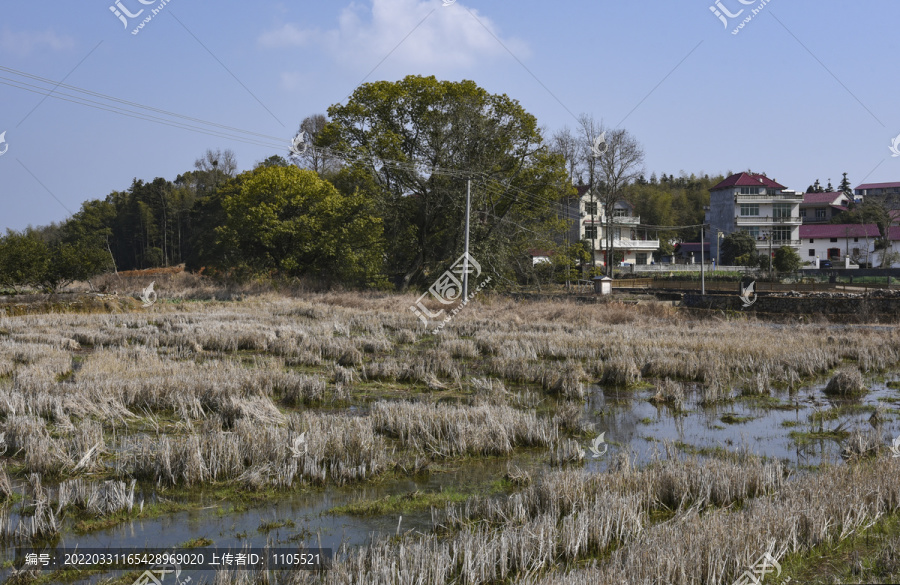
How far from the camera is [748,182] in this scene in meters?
75.2

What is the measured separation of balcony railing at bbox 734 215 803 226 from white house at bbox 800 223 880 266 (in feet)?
6.67

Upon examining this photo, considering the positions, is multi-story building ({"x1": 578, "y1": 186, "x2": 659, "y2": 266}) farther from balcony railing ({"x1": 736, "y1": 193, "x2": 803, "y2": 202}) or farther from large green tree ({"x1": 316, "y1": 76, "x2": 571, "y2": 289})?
large green tree ({"x1": 316, "y1": 76, "x2": 571, "y2": 289})

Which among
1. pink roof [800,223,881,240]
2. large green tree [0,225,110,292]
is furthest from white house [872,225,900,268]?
large green tree [0,225,110,292]

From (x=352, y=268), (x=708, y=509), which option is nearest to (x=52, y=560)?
A: (x=708, y=509)

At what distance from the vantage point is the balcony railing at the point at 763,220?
74.2 meters

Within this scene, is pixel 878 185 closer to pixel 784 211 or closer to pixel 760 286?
pixel 784 211

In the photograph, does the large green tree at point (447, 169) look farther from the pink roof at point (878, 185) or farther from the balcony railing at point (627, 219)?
the pink roof at point (878, 185)

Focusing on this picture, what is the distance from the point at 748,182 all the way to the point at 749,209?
→ 117 inches

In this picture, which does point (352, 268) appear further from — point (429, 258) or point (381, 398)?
point (381, 398)

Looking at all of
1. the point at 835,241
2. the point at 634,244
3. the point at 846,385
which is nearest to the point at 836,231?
the point at 835,241

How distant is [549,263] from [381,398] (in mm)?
31250

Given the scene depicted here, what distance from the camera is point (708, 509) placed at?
595 cm

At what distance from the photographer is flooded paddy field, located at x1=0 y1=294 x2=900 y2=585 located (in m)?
4.88

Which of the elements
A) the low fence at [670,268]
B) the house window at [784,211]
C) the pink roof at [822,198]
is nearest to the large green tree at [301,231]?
the low fence at [670,268]
